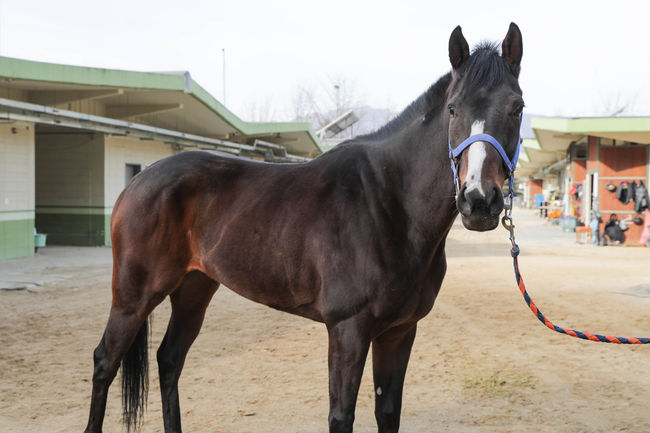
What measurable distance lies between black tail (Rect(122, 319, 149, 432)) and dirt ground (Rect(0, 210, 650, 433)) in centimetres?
32

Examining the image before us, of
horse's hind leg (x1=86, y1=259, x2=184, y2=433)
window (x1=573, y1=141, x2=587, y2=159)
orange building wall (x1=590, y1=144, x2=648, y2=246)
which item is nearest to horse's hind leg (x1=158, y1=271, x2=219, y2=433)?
horse's hind leg (x1=86, y1=259, x2=184, y2=433)

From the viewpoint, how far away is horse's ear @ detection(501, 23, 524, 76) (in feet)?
7.33

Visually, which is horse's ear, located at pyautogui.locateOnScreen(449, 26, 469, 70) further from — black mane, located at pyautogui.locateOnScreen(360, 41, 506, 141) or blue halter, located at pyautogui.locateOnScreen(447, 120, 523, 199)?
blue halter, located at pyautogui.locateOnScreen(447, 120, 523, 199)

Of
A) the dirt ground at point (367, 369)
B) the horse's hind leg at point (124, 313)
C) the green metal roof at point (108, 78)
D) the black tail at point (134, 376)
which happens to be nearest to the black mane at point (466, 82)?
the horse's hind leg at point (124, 313)

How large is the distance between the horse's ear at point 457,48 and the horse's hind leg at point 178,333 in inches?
74.6

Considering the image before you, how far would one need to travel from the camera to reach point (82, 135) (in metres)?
14.3

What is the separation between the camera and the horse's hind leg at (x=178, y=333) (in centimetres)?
329

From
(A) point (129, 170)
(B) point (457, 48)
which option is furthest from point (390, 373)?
(A) point (129, 170)

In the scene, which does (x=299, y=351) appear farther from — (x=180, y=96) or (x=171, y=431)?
(x=180, y=96)

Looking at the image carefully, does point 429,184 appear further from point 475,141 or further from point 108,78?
point 108,78

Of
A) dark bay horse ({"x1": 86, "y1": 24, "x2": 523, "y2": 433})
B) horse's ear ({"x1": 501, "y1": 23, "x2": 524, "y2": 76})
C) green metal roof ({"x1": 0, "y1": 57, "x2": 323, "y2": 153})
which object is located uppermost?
green metal roof ({"x1": 0, "y1": 57, "x2": 323, "y2": 153})

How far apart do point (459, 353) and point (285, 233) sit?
10.3 feet

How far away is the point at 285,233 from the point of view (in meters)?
2.69

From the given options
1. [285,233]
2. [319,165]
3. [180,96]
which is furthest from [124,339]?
[180,96]
